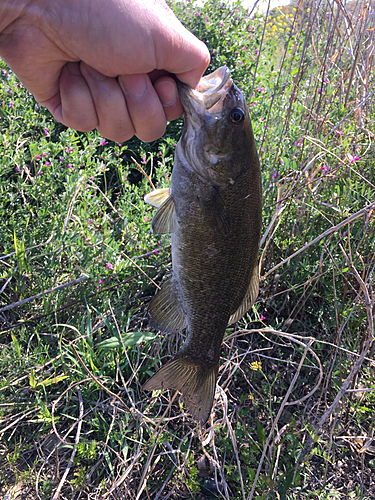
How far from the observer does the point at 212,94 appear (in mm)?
1594

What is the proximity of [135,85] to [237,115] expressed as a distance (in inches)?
18.8

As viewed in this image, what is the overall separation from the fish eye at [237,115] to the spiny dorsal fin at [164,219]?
433mm

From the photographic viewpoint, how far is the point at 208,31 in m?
4.70

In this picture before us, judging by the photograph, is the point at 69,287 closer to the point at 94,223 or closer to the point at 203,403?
the point at 94,223

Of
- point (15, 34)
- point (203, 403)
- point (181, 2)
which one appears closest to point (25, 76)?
point (15, 34)

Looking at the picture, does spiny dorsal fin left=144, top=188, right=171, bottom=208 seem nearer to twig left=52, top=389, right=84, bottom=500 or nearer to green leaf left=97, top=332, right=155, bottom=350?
green leaf left=97, top=332, right=155, bottom=350

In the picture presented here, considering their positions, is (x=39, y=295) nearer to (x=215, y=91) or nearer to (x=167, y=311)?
(x=167, y=311)

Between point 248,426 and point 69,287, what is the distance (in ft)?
5.05

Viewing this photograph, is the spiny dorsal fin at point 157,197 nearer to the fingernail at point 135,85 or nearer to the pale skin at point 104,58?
the pale skin at point 104,58

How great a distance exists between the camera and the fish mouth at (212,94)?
1568 mm

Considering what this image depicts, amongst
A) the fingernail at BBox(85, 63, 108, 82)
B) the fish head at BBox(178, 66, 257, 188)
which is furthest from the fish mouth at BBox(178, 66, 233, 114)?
the fingernail at BBox(85, 63, 108, 82)

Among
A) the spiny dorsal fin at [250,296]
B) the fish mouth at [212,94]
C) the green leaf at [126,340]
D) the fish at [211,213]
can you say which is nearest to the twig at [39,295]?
the green leaf at [126,340]

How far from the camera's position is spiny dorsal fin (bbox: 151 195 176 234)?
1.69 m

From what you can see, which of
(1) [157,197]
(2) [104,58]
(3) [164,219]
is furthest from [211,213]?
(2) [104,58]
